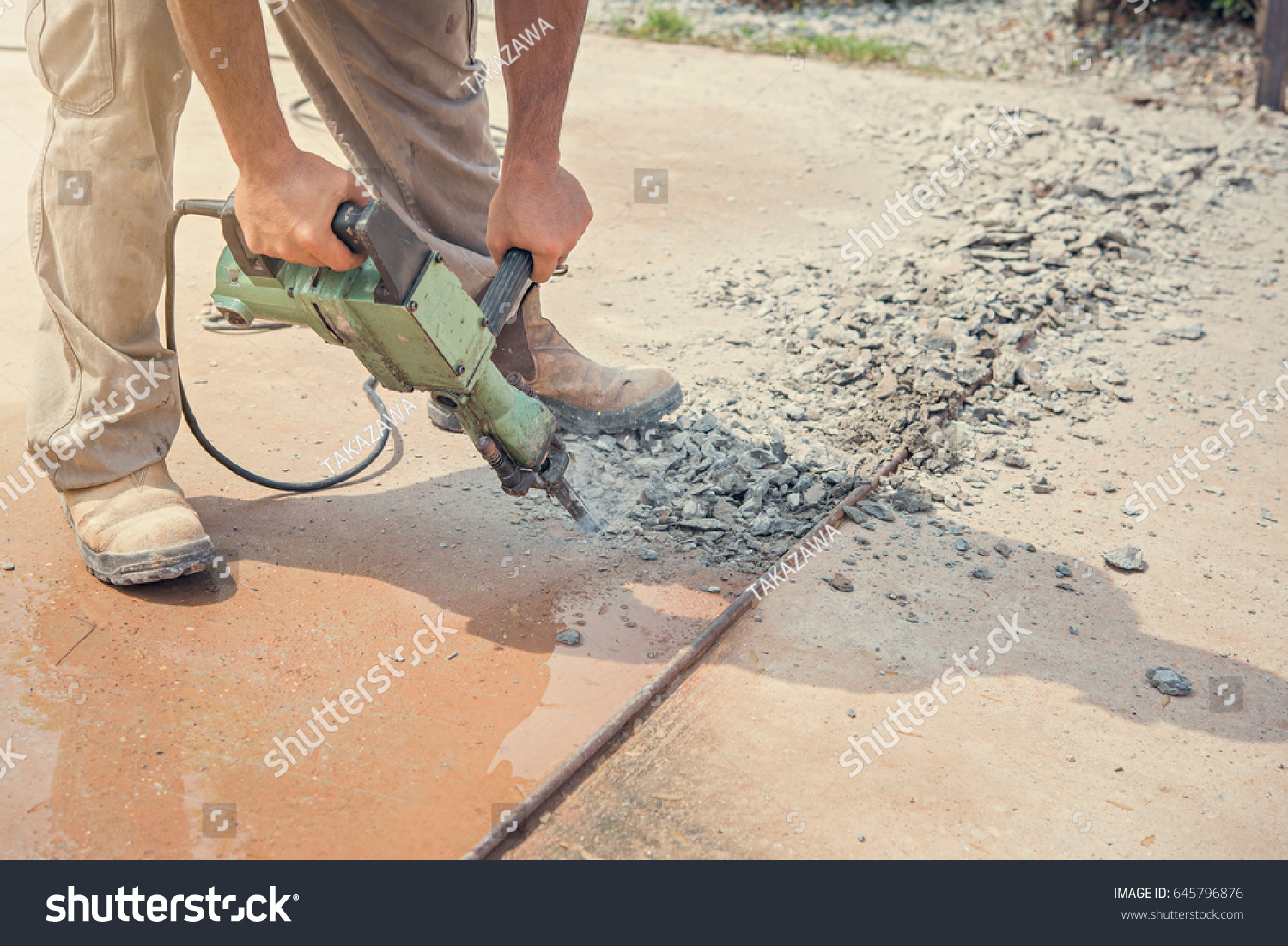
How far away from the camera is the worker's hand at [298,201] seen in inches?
70.6

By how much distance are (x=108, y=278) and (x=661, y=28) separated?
19.8ft

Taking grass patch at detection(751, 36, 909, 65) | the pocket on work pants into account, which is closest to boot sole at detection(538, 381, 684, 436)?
the pocket on work pants

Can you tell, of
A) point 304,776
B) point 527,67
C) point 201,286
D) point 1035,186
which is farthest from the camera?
point 1035,186

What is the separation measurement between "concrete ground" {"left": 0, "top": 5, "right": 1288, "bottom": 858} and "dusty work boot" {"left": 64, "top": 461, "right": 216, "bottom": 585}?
0.08 meters

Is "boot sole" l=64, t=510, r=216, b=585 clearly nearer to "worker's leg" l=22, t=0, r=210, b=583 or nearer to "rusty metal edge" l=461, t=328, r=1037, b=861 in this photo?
"worker's leg" l=22, t=0, r=210, b=583

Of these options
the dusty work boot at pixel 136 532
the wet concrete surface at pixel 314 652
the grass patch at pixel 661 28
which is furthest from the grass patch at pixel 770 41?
the dusty work boot at pixel 136 532

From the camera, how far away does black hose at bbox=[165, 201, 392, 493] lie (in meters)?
2.15

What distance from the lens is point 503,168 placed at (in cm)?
215

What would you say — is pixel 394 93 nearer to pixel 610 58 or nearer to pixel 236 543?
pixel 236 543

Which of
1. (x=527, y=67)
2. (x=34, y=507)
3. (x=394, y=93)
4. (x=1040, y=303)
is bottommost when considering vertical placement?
(x=34, y=507)

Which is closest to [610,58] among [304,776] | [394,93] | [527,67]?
[394,93]

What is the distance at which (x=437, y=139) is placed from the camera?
2.73m

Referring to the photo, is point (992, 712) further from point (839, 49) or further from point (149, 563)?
point (839, 49)
